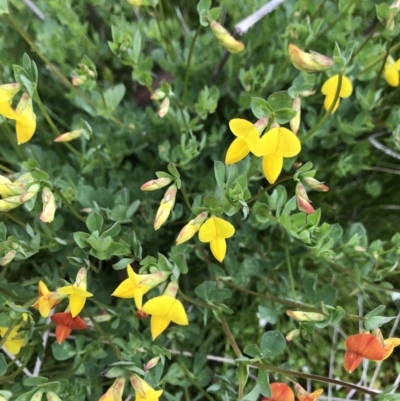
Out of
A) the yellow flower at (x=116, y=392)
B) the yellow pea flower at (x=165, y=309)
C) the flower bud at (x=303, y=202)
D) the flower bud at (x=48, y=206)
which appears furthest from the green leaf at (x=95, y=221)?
the flower bud at (x=303, y=202)

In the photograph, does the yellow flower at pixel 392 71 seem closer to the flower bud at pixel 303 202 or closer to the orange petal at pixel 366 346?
the flower bud at pixel 303 202

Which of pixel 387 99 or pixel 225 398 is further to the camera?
pixel 387 99

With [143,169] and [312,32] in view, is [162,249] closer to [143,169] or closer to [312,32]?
[143,169]

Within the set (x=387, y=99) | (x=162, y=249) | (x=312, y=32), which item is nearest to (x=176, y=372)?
(x=162, y=249)

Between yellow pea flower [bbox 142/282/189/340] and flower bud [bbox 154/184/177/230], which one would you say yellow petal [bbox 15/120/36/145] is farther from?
yellow pea flower [bbox 142/282/189/340]

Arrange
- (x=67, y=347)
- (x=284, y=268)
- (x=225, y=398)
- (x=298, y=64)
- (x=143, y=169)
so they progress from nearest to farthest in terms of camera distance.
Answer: (x=298, y=64), (x=225, y=398), (x=67, y=347), (x=284, y=268), (x=143, y=169)

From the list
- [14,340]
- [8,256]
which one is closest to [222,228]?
[8,256]
